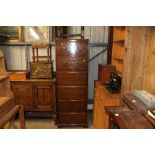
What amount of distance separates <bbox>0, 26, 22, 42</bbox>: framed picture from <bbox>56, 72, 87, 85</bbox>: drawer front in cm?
131

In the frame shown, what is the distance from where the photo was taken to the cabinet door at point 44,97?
3.10 m

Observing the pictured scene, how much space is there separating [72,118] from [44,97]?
71 cm

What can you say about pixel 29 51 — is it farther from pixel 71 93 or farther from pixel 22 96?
pixel 71 93

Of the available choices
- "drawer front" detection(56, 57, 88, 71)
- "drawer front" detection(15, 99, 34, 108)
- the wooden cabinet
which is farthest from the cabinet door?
"drawer front" detection(56, 57, 88, 71)

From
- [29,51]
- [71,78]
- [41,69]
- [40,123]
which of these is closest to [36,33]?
[29,51]

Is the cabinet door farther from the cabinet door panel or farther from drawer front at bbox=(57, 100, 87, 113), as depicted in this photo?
drawer front at bbox=(57, 100, 87, 113)

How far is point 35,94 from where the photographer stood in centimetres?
314

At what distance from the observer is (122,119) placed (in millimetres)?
1305

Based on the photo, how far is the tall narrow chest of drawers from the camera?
2.84 meters
